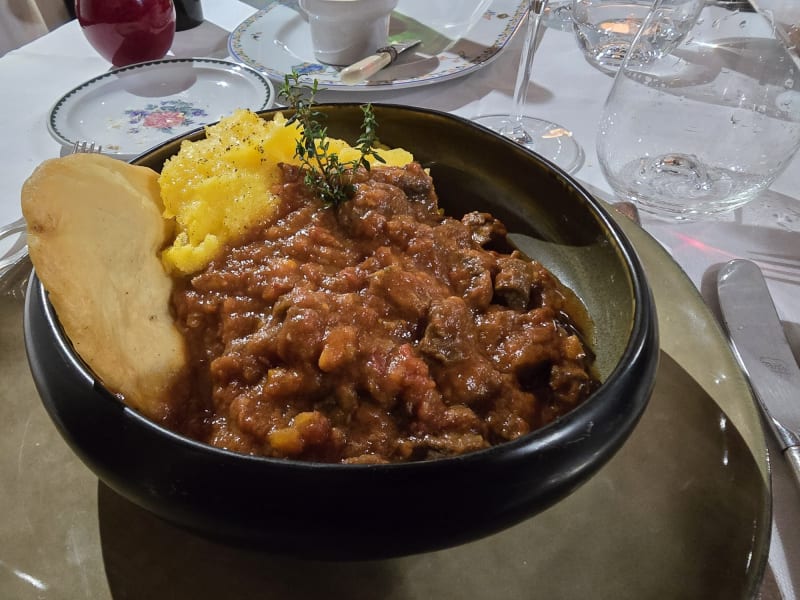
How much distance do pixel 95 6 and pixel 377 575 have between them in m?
2.65

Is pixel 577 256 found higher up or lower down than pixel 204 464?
lower down

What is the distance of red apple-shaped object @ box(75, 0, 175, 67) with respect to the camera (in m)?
2.71

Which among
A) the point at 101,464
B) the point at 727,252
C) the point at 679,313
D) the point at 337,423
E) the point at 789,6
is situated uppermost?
the point at 789,6

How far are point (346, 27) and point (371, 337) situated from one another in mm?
1940

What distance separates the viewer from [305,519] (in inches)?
34.6

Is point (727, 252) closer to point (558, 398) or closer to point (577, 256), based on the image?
point (577, 256)

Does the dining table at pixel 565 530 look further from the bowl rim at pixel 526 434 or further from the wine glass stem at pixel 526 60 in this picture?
the wine glass stem at pixel 526 60

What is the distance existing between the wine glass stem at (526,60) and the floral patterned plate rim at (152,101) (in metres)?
0.94

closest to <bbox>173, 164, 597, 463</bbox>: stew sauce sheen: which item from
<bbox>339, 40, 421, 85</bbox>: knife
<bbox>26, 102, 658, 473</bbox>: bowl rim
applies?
<bbox>26, 102, 658, 473</bbox>: bowl rim

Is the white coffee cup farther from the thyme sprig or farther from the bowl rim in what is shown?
the bowl rim

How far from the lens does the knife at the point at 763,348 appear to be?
1325 mm

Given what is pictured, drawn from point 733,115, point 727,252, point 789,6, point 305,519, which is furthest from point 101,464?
point 789,6

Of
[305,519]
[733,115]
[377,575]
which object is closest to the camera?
[305,519]

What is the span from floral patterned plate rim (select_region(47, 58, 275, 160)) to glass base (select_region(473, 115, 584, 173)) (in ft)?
2.94
